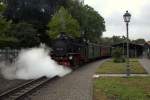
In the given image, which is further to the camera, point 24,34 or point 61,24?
point 61,24

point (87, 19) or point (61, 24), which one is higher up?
point (87, 19)

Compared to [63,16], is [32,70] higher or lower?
lower

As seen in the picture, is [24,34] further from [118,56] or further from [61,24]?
[118,56]

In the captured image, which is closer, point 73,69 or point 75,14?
point 73,69

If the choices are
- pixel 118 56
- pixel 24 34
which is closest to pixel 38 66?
pixel 118 56

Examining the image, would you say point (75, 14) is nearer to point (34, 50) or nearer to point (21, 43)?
point (21, 43)

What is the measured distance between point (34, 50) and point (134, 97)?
19.3m

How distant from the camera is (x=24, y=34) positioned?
171 ft

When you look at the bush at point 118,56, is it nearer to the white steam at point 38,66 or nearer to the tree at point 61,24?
the tree at point 61,24

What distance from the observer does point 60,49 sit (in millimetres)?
34438

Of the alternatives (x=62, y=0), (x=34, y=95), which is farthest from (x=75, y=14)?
(x=34, y=95)

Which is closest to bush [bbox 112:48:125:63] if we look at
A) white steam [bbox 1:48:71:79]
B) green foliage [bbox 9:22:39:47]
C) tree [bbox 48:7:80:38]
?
tree [bbox 48:7:80:38]

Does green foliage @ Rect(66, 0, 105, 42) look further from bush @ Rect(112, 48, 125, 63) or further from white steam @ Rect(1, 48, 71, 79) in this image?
white steam @ Rect(1, 48, 71, 79)

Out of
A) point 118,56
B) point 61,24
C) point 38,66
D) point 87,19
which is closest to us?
point 38,66
